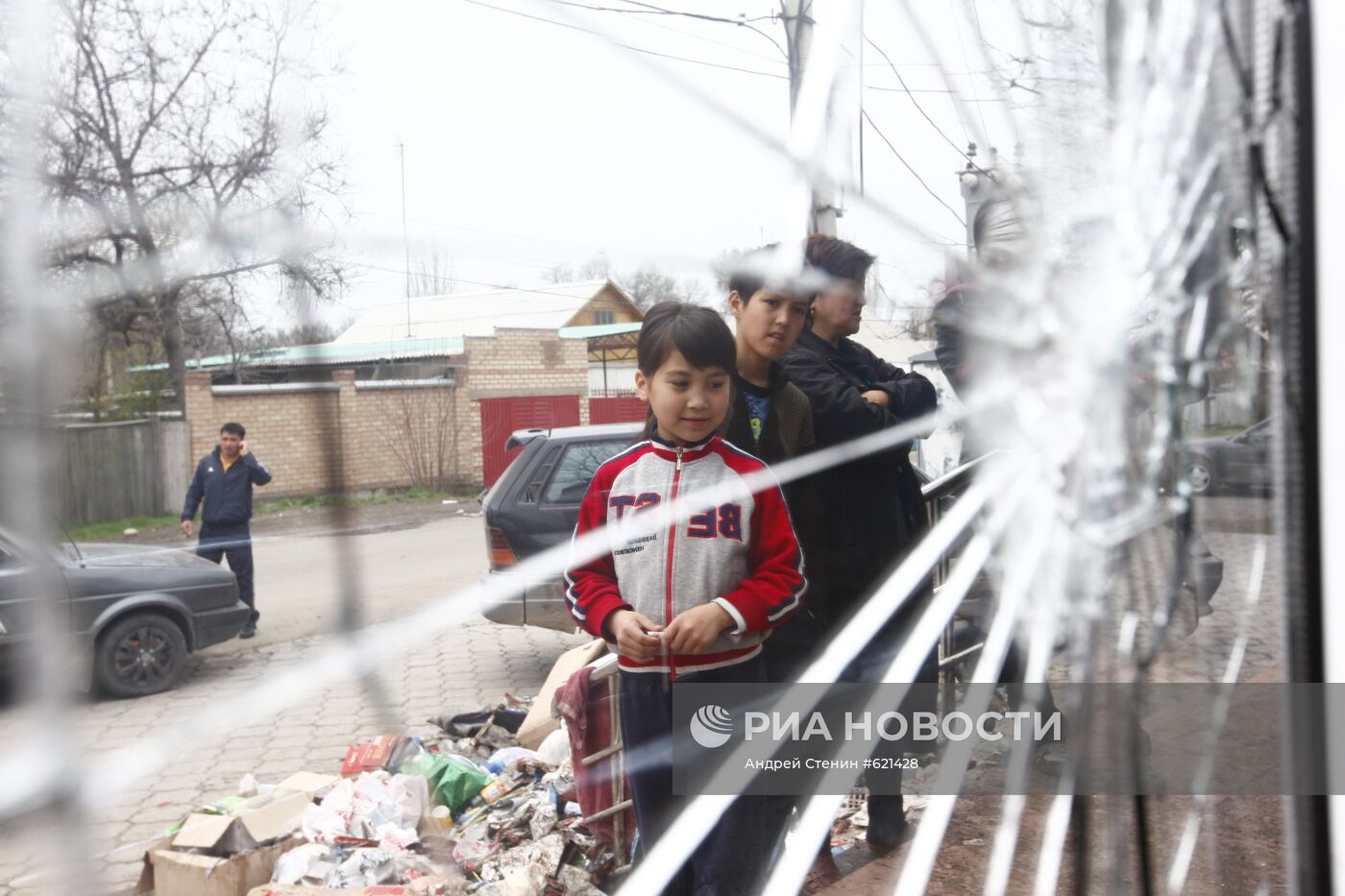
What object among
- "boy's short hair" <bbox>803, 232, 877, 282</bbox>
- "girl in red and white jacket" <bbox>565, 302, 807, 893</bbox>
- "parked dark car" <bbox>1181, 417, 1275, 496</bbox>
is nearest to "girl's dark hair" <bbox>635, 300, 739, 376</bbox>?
"girl in red and white jacket" <bbox>565, 302, 807, 893</bbox>

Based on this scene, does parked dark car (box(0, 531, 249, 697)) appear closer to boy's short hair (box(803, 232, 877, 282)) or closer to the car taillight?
the car taillight

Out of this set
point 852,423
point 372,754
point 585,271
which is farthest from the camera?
point 852,423

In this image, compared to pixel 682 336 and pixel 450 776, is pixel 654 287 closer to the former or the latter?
pixel 682 336

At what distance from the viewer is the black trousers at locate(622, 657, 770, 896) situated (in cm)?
96

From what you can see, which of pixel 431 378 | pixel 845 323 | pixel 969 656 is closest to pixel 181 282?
pixel 431 378

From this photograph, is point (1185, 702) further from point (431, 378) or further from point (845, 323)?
point (431, 378)

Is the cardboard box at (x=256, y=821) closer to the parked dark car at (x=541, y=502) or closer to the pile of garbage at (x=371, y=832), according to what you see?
the pile of garbage at (x=371, y=832)

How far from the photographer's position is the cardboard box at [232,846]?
522 millimetres

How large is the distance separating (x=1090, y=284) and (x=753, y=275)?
0.40m

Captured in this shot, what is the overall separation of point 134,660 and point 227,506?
81 mm

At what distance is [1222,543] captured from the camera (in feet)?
4.22

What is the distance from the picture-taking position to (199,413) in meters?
0.43

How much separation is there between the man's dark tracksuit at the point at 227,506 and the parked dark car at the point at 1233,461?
110cm

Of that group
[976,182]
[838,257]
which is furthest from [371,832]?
[976,182]
